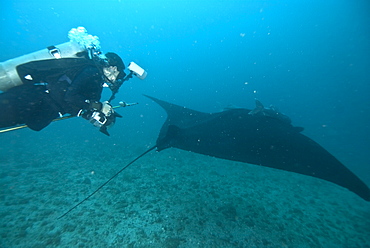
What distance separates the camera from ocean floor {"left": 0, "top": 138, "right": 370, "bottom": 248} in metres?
3.83

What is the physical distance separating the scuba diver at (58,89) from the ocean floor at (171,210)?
108 inches

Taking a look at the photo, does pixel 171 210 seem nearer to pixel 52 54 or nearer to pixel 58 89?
pixel 58 89

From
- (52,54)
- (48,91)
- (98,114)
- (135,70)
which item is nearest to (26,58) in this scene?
(52,54)

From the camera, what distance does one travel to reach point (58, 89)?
308 centimetres

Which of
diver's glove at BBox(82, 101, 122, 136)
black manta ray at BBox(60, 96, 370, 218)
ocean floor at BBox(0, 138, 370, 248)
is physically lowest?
ocean floor at BBox(0, 138, 370, 248)

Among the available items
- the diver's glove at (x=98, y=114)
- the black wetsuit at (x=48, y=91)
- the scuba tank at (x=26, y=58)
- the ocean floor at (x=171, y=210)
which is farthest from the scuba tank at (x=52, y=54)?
the ocean floor at (x=171, y=210)

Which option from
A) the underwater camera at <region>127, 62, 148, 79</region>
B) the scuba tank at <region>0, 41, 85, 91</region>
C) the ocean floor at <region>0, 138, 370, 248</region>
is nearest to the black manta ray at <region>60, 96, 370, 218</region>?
the underwater camera at <region>127, 62, 148, 79</region>

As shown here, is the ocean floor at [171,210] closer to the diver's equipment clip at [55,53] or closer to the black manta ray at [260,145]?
the black manta ray at [260,145]

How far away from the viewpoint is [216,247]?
11.9 ft

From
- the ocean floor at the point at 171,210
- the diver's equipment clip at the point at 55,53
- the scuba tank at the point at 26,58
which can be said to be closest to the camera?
the scuba tank at the point at 26,58

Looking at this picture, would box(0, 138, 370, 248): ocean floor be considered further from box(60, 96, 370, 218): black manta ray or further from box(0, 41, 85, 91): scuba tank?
box(0, 41, 85, 91): scuba tank

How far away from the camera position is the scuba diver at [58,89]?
2.90m

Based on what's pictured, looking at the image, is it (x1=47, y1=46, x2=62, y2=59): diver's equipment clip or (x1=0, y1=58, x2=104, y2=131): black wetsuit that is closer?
(x1=0, y1=58, x2=104, y2=131): black wetsuit

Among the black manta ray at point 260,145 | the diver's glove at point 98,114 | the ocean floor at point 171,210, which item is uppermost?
the black manta ray at point 260,145
